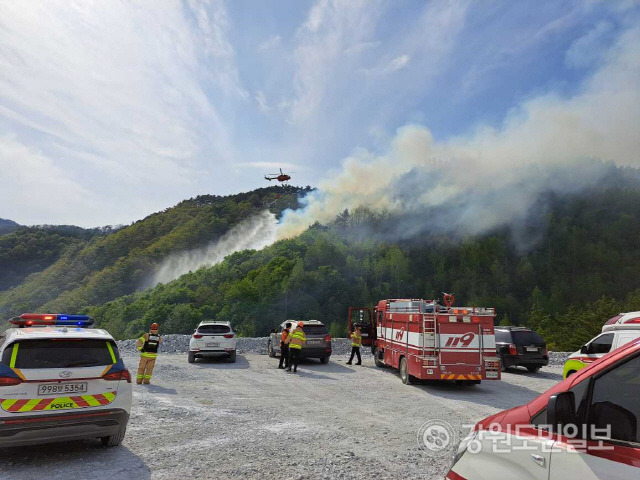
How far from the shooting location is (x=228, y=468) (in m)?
5.34

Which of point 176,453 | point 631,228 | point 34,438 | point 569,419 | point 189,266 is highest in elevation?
point 631,228

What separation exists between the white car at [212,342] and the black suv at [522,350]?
1004 cm

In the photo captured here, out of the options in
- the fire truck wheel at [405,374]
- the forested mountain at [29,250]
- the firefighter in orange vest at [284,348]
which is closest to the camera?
the fire truck wheel at [405,374]

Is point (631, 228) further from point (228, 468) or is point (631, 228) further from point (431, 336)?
point (228, 468)

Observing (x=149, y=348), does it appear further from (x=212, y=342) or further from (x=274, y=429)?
(x=274, y=429)

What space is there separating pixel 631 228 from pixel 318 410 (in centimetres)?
10028

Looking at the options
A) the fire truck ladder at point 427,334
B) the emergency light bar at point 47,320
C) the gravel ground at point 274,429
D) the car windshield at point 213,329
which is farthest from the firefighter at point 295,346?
the emergency light bar at point 47,320

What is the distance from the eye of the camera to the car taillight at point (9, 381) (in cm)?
502

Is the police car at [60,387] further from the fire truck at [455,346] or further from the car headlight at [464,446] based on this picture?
the fire truck at [455,346]

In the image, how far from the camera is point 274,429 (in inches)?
283

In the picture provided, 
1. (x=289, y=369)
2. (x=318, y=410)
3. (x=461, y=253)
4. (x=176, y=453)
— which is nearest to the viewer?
(x=176, y=453)

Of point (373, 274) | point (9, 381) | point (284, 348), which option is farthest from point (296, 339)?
point (373, 274)

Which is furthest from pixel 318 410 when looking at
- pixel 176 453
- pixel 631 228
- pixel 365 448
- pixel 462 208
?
pixel 631 228

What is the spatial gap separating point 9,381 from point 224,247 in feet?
372
